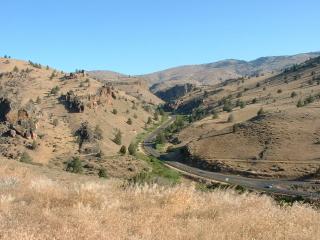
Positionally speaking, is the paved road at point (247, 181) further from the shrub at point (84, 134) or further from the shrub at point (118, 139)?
the shrub at point (84, 134)

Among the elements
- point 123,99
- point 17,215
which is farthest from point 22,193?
point 123,99

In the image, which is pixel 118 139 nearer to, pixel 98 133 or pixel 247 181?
pixel 98 133

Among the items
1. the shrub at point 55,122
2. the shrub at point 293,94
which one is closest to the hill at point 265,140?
the shrub at point 293,94

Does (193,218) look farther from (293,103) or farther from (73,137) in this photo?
(293,103)

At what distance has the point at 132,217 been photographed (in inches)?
346

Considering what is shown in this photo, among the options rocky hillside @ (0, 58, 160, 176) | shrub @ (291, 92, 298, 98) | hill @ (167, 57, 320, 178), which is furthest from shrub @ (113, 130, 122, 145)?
shrub @ (291, 92, 298, 98)

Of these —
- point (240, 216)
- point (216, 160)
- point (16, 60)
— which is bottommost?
point (216, 160)

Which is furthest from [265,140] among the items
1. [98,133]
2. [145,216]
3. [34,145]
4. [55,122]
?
[145,216]

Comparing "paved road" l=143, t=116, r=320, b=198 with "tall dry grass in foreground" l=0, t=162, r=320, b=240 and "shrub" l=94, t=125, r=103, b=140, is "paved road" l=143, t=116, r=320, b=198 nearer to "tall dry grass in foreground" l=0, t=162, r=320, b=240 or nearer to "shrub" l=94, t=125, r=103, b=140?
"shrub" l=94, t=125, r=103, b=140

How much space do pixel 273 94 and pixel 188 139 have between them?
53.8 metres

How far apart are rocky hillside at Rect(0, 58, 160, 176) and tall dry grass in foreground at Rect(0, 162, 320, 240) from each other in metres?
66.4

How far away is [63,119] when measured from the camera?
123 meters

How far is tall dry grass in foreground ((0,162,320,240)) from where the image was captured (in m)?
7.71

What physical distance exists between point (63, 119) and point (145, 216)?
117 m
